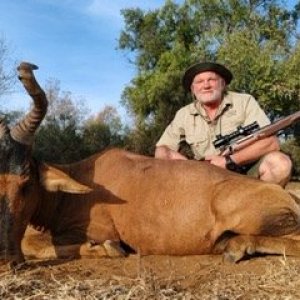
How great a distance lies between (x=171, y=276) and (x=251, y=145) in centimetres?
321

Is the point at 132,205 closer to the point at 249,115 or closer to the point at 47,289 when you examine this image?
the point at 47,289

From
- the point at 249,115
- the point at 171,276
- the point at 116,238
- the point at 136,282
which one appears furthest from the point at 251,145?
the point at 136,282

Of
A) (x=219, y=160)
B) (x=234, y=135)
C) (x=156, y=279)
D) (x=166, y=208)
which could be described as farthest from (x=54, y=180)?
(x=234, y=135)

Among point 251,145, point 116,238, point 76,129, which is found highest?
point 76,129

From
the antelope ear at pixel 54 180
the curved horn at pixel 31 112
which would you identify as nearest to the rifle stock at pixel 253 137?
the antelope ear at pixel 54 180

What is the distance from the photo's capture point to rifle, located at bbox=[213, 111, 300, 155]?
292 inches

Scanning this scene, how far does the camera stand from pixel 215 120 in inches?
315

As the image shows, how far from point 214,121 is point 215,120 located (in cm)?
2

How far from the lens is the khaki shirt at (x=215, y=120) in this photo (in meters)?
7.86

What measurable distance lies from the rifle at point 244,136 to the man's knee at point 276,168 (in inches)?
12.2

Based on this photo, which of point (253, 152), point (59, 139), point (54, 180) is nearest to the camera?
point (54, 180)

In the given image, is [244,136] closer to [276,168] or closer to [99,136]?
[276,168]

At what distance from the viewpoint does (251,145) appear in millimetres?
7449

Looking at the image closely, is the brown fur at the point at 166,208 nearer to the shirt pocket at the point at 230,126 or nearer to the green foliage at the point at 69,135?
the shirt pocket at the point at 230,126
